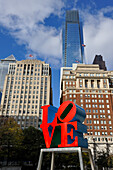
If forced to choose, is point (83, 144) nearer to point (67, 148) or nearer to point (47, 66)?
point (67, 148)

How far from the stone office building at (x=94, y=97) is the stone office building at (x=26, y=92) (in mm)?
19723

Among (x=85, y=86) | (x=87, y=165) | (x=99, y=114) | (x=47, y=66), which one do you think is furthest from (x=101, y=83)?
(x=87, y=165)

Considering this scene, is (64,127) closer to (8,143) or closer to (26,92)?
(8,143)

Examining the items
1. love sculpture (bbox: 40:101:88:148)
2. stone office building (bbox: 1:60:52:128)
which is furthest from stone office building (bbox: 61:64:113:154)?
love sculpture (bbox: 40:101:88:148)

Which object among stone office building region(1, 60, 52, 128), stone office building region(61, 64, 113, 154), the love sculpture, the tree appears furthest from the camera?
stone office building region(1, 60, 52, 128)

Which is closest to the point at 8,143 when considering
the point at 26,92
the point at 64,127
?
the point at 64,127

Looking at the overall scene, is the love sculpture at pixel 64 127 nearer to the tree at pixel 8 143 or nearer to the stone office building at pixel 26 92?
the tree at pixel 8 143

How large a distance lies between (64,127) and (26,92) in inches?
3719

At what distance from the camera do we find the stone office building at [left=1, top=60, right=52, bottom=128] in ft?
348

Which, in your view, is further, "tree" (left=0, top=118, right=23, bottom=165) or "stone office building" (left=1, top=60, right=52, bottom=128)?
"stone office building" (left=1, top=60, right=52, bottom=128)

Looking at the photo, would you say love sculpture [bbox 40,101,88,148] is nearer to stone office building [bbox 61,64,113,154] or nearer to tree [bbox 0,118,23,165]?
tree [bbox 0,118,23,165]

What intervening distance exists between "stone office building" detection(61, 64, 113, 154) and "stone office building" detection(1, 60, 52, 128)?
64.7ft

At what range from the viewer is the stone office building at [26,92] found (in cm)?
10606

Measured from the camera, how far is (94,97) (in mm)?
93438
